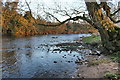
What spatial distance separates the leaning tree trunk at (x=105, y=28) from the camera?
988cm

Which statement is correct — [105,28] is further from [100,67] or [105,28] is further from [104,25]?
[100,67]


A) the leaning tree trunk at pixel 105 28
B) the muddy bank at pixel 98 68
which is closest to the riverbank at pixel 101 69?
the muddy bank at pixel 98 68

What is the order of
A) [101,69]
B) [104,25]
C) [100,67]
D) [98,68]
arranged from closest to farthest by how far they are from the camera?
[101,69] < [98,68] < [100,67] < [104,25]

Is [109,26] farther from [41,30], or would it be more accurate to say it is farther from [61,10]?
[41,30]

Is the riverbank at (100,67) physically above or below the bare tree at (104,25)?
below

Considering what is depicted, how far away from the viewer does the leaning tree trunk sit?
9.88 metres

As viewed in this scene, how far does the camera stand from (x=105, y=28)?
10148 millimetres

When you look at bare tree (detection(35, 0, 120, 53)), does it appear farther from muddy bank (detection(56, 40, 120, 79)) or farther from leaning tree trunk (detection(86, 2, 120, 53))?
muddy bank (detection(56, 40, 120, 79))

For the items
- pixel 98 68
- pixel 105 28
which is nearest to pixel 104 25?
pixel 105 28

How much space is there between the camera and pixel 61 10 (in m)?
10.7

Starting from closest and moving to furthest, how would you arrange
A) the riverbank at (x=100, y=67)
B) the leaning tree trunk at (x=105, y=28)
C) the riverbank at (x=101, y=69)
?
the riverbank at (x=101, y=69), the riverbank at (x=100, y=67), the leaning tree trunk at (x=105, y=28)

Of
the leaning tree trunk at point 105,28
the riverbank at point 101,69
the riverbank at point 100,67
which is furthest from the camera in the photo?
the leaning tree trunk at point 105,28

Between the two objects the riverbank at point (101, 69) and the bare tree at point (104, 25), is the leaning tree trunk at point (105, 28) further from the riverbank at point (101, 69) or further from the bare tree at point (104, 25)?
the riverbank at point (101, 69)

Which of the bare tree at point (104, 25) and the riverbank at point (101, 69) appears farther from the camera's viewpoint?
A: the bare tree at point (104, 25)
